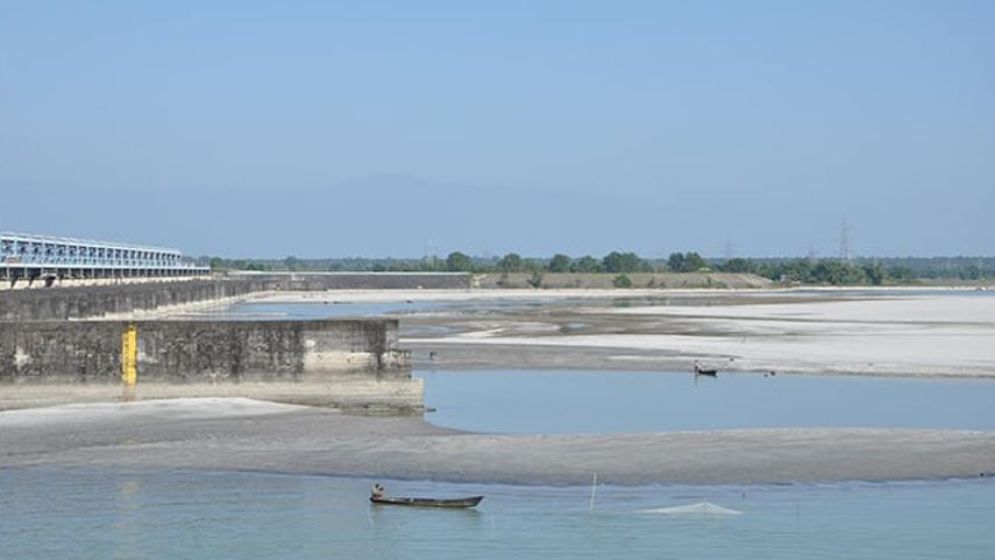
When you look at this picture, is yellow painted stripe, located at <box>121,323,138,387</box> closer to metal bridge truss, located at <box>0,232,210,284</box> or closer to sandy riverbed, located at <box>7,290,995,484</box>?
sandy riverbed, located at <box>7,290,995,484</box>

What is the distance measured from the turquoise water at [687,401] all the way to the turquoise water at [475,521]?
7.11 metres

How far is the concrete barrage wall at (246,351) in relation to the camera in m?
31.9

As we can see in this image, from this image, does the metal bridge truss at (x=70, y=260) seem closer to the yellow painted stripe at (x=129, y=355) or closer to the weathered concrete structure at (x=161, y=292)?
the weathered concrete structure at (x=161, y=292)

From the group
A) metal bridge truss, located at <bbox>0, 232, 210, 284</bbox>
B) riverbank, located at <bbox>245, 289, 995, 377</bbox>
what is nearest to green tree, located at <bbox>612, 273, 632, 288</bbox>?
metal bridge truss, located at <bbox>0, 232, 210, 284</bbox>

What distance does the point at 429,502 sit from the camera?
20609 mm

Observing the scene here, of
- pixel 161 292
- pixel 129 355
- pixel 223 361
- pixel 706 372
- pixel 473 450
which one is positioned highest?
pixel 161 292

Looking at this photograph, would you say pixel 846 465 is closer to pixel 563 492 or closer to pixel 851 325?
pixel 563 492

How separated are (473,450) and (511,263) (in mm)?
164448

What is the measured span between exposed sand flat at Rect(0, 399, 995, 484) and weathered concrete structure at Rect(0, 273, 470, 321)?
13898 millimetres

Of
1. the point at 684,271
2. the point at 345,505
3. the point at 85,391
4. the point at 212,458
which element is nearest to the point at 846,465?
the point at 345,505

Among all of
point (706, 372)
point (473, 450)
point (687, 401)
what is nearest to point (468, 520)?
point (473, 450)

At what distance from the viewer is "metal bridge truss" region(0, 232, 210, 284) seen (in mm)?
69375

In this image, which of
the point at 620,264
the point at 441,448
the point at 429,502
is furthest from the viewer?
the point at 620,264

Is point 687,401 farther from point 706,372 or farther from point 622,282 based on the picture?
point 622,282
